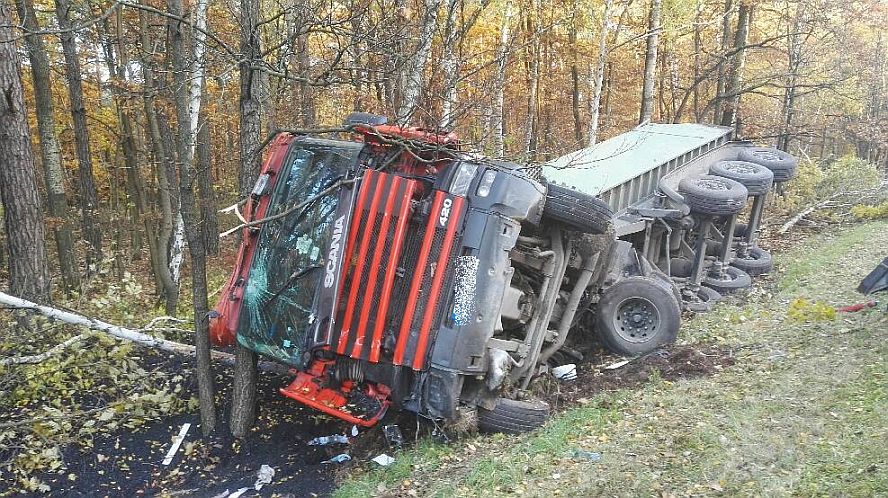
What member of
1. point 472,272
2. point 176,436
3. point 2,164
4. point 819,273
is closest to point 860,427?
point 472,272

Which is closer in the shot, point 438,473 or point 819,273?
point 438,473

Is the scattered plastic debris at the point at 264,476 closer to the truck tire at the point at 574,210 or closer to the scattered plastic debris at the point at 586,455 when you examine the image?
the scattered plastic debris at the point at 586,455

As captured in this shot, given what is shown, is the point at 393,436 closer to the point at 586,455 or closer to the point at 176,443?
the point at 586,455

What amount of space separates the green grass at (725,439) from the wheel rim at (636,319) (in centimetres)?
72

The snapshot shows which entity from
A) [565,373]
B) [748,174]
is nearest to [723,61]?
[748,174]

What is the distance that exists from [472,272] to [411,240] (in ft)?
1.77

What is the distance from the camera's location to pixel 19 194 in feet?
19.6

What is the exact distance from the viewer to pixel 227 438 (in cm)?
523

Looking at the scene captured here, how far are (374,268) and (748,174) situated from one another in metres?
6.91

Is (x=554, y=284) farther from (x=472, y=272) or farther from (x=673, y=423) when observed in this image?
(x=673, y=423)

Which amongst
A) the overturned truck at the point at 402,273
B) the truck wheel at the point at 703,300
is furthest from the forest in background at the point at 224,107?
the truck wheel at the point at 703,300

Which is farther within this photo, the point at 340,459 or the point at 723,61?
the point at 723,61

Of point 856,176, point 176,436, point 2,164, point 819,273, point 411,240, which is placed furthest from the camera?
point 856,176

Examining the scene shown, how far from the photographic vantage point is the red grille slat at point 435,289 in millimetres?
4586
